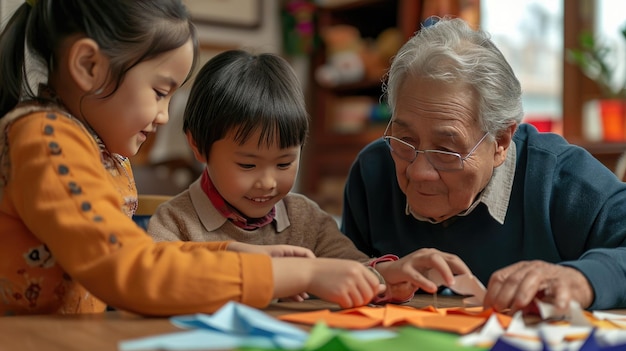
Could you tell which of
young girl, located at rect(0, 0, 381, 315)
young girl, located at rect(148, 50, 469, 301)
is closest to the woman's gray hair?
young girl, located at rect(148, 50, 469, 301)

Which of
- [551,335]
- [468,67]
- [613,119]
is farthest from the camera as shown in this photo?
[613,119]

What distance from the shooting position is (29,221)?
0.96 m

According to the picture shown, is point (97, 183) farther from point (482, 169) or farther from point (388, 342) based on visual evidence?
point (482, 169)

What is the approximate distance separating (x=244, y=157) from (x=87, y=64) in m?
0.44

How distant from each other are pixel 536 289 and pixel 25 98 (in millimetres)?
787

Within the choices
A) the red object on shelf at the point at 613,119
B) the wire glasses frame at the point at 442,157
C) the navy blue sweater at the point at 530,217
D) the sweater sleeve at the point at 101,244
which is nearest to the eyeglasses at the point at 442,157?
the wire glasses frame at the point at 442,157

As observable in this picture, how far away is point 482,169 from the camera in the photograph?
1.49 m

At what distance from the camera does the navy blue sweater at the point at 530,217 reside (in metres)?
1.46

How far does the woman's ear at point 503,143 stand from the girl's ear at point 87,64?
81cm

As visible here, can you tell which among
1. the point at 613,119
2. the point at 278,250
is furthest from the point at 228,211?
the point at 613,119

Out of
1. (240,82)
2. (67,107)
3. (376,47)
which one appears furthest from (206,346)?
(376,47)

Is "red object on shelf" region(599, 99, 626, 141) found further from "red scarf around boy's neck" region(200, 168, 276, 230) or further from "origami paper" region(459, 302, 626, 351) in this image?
"origami paper" region(459, 302, 626, 351)

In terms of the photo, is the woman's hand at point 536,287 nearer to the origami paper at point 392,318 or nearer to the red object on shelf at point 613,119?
the origami paper at point 392,318

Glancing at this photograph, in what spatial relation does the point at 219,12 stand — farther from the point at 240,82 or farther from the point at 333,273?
the point at 333,273
